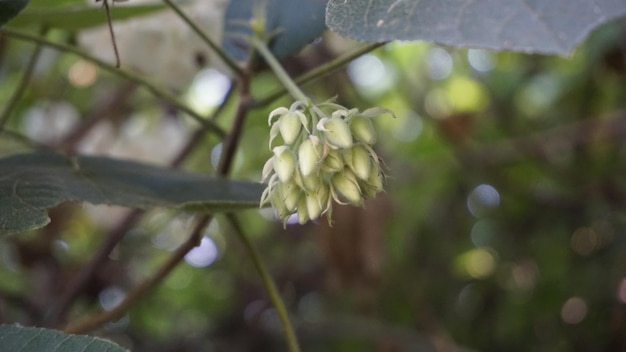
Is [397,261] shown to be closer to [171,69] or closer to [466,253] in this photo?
[466,253]

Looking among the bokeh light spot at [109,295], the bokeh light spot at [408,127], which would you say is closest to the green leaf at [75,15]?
the bokeh light spot at [109,295]

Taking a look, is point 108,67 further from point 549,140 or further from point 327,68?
point 549,140

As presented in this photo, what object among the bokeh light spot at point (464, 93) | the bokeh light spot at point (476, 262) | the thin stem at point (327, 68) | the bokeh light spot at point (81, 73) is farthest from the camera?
the bokeh light spot at point (464, 93)

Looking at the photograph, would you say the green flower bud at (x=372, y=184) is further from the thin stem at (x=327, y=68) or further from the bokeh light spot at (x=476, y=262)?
the bokeh light spot at (x=476, y=262)

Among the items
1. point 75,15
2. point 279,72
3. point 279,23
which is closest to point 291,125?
point 279,72

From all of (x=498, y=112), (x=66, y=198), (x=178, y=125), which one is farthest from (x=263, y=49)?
(x=498, y=112)

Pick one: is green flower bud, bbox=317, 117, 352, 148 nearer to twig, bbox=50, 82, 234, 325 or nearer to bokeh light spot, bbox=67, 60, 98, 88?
twig, bbox=50, 82, 234, 325

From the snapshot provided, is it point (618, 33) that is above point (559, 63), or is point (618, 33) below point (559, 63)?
above

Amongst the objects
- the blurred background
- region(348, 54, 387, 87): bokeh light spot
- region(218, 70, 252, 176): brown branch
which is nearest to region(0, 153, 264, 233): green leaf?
region(218, 70, 252, 176): brown branch
